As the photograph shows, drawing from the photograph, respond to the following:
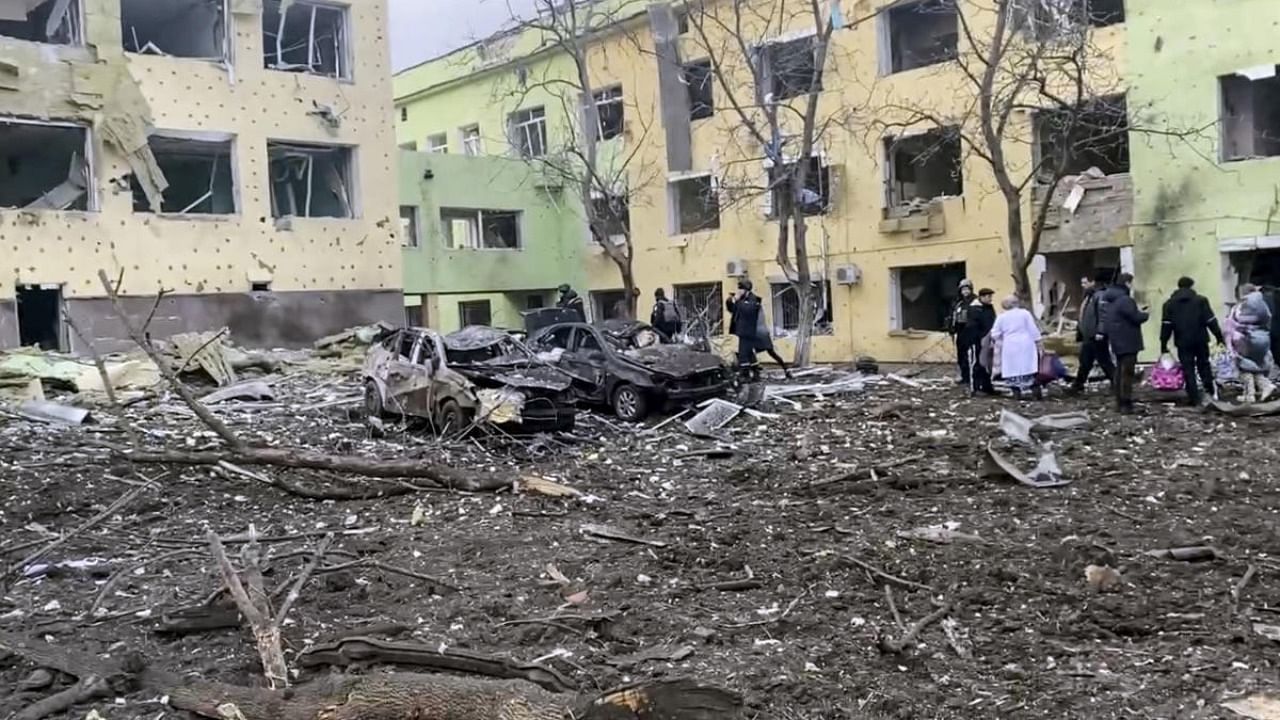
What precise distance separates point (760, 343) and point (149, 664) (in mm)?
13451

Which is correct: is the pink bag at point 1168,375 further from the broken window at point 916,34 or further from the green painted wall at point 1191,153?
the broken window at point 916,34

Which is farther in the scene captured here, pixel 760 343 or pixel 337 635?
pixel 760 343

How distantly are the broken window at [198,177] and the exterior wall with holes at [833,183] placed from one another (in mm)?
7567

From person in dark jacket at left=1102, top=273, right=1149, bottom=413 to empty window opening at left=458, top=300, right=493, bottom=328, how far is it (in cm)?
2414

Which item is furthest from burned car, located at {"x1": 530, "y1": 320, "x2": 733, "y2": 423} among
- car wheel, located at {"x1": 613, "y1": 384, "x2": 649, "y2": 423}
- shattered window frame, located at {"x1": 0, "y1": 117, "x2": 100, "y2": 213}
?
shattered window frame, located at {"x1": 0, "y1": 117, "x2": 100, "y2": 213}

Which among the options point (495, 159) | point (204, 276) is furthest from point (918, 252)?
point (204, 276)

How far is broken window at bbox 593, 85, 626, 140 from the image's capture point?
104ft

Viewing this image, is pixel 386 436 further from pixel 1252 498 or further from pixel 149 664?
pixel 1252 498

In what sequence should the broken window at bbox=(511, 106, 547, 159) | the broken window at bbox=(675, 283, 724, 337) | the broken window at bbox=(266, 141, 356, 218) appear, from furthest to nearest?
1. the broken window at bbox=(511, 106, 547, 159)
2. the broken window at bbox=(675, 283, 724, 337)
3. the broken window at bbox=(266, 141, 356, 218)

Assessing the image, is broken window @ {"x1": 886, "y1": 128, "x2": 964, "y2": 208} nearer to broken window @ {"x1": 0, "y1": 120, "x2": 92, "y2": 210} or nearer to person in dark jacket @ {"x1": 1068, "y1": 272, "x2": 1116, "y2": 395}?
person in dark jacket @ {"x1": 1068, "y1": 272, "x2": 1116, "y2": 395}

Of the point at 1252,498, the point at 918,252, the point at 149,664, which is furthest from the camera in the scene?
the point at 918,252

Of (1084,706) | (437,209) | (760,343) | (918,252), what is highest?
(437,209)

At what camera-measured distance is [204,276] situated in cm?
2305

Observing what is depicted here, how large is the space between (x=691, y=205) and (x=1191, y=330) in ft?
62.7
